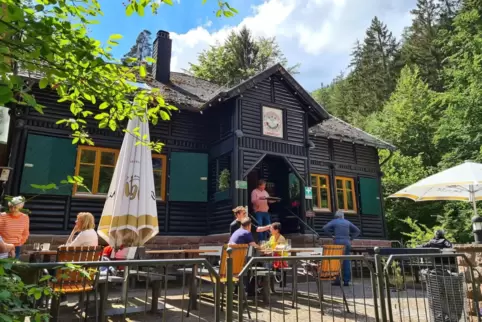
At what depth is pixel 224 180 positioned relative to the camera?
10.6 m

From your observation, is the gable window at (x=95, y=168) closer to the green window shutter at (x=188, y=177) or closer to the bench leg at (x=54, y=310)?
the green window shutter at (x=188, y=177)

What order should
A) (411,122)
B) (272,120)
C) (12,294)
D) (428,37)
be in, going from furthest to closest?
1. (428,37)
2. (411,122)
3. (272,120)
4. (12,294)

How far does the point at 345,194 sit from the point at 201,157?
6349 mm

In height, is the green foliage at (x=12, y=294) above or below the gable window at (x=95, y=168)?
below

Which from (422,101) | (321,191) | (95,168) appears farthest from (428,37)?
(95,168)

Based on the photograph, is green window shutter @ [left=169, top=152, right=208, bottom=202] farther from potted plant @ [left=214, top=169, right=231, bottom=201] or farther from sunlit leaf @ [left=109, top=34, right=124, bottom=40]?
sunlit leaf @ [left=109, top=34, right=124, bottom=40]

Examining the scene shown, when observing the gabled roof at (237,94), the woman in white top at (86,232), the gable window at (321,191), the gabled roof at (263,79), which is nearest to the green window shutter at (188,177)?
the gabled roof at (237,94)

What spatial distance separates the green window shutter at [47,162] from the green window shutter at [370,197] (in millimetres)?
10526

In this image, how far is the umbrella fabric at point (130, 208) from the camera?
6.40 metres

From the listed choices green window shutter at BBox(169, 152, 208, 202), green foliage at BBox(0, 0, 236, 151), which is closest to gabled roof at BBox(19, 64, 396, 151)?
green window shutter at BBox(169, 152, 208, 202)

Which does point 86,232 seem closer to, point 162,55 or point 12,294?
point 12,294

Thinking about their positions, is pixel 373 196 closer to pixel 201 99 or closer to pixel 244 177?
pixel 244 177

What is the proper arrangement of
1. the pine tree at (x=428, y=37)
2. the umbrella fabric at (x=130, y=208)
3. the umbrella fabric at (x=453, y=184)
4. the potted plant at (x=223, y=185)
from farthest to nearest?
the pine tree at (x=428, y=37) < the potted plant at (x=223, y=185) < the umbrella fabric at (x=453, y=184) < the umbrella fabric at (x=130, y=208)

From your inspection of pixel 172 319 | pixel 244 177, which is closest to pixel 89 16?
pixel 172 319
